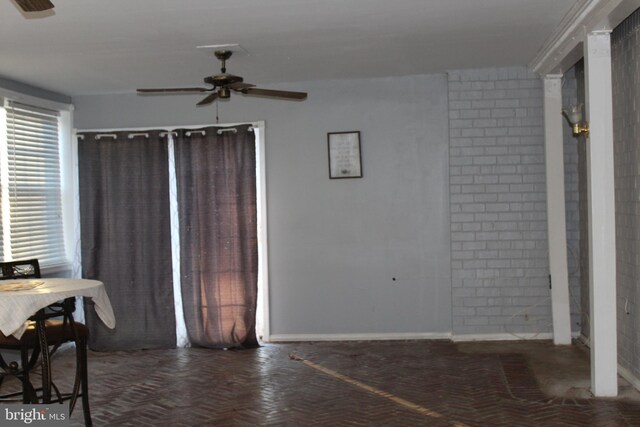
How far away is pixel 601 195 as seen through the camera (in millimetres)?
4641

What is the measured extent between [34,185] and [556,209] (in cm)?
483

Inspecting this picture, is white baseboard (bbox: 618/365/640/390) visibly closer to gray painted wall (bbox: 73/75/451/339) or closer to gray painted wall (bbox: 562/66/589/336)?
gray painted wall (bbox: 562/66/589/336)

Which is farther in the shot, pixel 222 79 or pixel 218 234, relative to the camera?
pixel 218 234

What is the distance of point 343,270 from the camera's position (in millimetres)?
6898

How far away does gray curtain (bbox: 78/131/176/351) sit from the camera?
696 cm

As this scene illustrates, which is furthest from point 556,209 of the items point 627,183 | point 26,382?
point 26,382

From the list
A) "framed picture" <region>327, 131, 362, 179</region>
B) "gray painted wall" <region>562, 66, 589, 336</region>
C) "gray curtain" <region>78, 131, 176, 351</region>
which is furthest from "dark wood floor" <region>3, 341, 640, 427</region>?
"framed picture" <region>327, 131, 362, 179</region>

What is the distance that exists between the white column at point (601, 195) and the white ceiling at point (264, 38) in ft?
1.37

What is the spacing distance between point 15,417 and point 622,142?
14.1 ft

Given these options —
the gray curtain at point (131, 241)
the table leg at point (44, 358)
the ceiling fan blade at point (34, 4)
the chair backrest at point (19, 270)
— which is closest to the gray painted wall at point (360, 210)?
the gray curtain at point (131, 241)

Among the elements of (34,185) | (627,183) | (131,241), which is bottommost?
(131,241)

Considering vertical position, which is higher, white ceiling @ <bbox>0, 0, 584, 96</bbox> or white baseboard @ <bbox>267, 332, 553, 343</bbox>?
white ceiling @ <bbox>0, 0, 584, 96</bbox>

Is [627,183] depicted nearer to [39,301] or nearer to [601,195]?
[601,195]

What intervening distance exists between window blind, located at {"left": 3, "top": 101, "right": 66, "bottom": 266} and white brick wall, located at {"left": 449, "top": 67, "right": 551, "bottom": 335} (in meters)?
3.90
